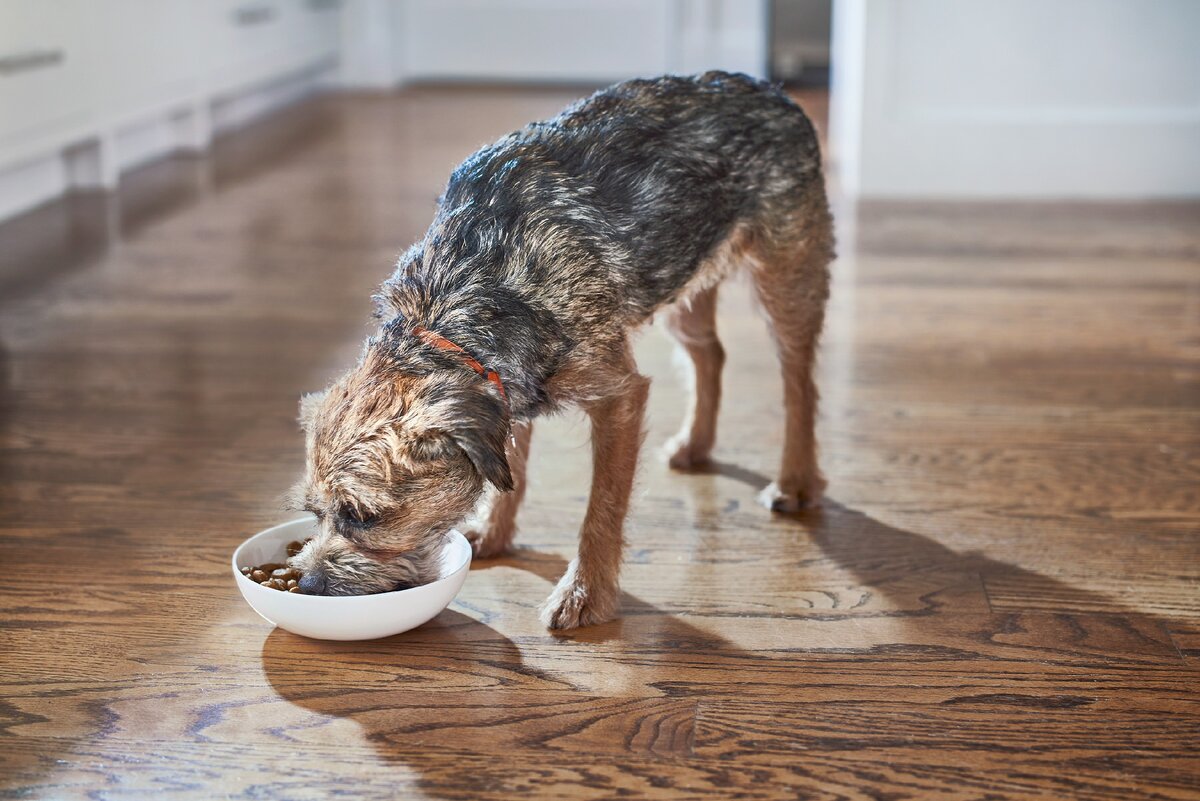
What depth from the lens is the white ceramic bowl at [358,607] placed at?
1.91m

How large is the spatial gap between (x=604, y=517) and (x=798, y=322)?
64 centimetres

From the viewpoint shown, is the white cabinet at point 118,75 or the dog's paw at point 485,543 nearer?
the dog's paw at point 485,543

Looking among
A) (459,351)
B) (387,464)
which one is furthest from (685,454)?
(387,464)

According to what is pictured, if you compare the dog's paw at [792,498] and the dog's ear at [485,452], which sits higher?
the dog's ear at [485,452]

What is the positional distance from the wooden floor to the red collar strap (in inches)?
16.4

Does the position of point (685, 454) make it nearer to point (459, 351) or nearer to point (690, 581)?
point (690, 581)

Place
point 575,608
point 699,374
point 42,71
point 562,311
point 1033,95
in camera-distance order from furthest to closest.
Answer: point 1033,95 → point 42,71 → point 699,374 → point 575,608 → point 562,311

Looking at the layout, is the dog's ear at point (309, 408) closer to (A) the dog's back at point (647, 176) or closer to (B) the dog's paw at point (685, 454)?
(A) the dog's back at point (647, 176)

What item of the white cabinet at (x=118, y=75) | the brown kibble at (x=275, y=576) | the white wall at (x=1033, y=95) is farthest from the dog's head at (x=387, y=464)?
the white wall at (x=1033, y=95)

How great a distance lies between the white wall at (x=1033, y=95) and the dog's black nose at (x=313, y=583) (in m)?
4.13

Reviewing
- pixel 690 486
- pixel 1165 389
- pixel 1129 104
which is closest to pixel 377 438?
pixel 690 486

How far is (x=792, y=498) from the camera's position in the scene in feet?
8.50

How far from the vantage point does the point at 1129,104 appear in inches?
213

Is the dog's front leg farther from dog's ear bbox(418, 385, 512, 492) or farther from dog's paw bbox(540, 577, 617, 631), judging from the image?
dog's ear bbox(418, 385, 512, 492)
